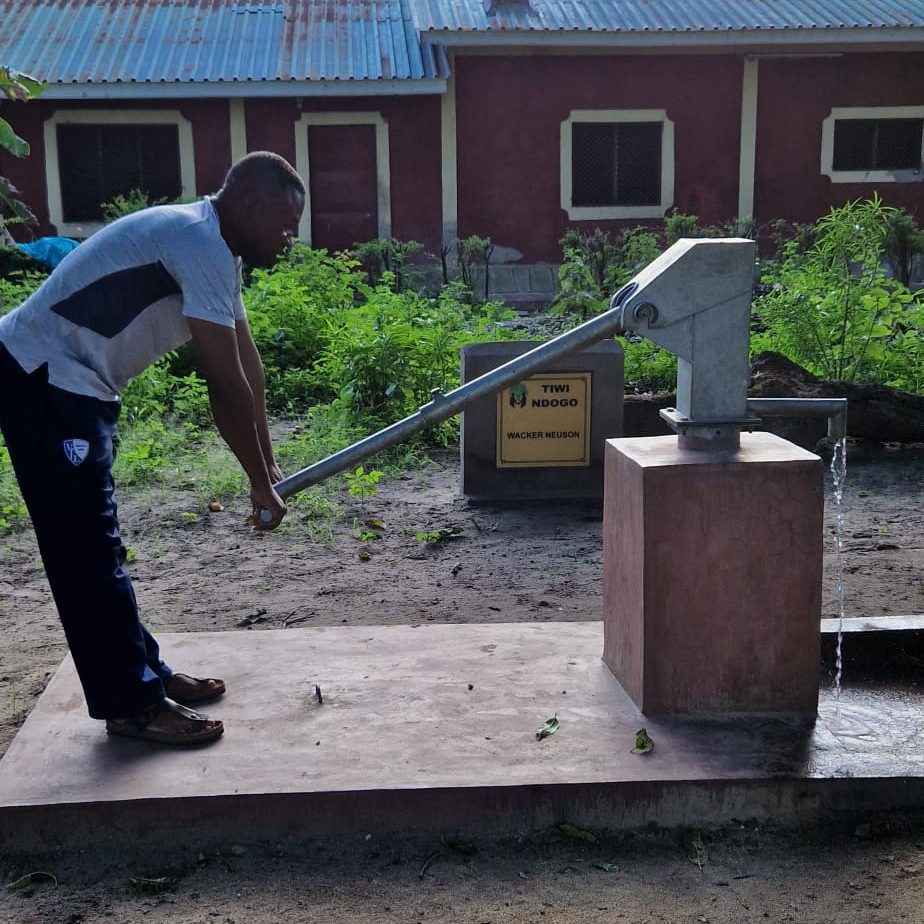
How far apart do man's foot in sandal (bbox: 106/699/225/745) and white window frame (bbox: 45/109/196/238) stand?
1270 cm

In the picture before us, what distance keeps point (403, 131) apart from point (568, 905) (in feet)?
44.8

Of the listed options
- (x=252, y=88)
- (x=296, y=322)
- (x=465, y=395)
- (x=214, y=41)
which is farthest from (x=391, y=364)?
(x=214, y=41)

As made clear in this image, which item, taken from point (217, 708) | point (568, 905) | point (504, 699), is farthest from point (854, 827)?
point (217, 708)

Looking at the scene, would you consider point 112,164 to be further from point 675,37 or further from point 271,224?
point 271,224

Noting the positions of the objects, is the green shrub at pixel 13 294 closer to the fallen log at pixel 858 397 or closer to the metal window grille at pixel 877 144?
the fallen log at pixel 858 397

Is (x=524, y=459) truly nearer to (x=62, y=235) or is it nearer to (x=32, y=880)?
(x=32, y=880)

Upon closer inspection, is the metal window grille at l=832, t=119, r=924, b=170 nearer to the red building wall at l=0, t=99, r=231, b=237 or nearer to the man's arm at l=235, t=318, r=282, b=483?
the red building wall at l=0, t=99, r=231, b=237

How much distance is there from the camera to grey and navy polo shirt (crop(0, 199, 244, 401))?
9.20ft

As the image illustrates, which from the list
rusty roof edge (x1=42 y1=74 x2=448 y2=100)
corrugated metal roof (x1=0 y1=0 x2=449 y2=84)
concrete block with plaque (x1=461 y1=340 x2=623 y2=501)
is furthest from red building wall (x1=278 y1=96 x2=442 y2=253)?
concrete block with plaque (x1=461 y1=340 x2=623 y2=501)

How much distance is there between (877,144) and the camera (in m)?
15.8

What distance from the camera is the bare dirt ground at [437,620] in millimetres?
2502

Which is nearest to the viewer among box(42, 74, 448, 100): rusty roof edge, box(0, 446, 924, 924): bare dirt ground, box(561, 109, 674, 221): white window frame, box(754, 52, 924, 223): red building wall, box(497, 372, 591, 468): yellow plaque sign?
box(0, 446, 924, 924): bare dirt ground

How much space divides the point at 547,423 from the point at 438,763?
332 centimetres

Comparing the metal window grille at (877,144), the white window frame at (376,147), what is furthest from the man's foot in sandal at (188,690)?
the metal window grille at (877,144)
